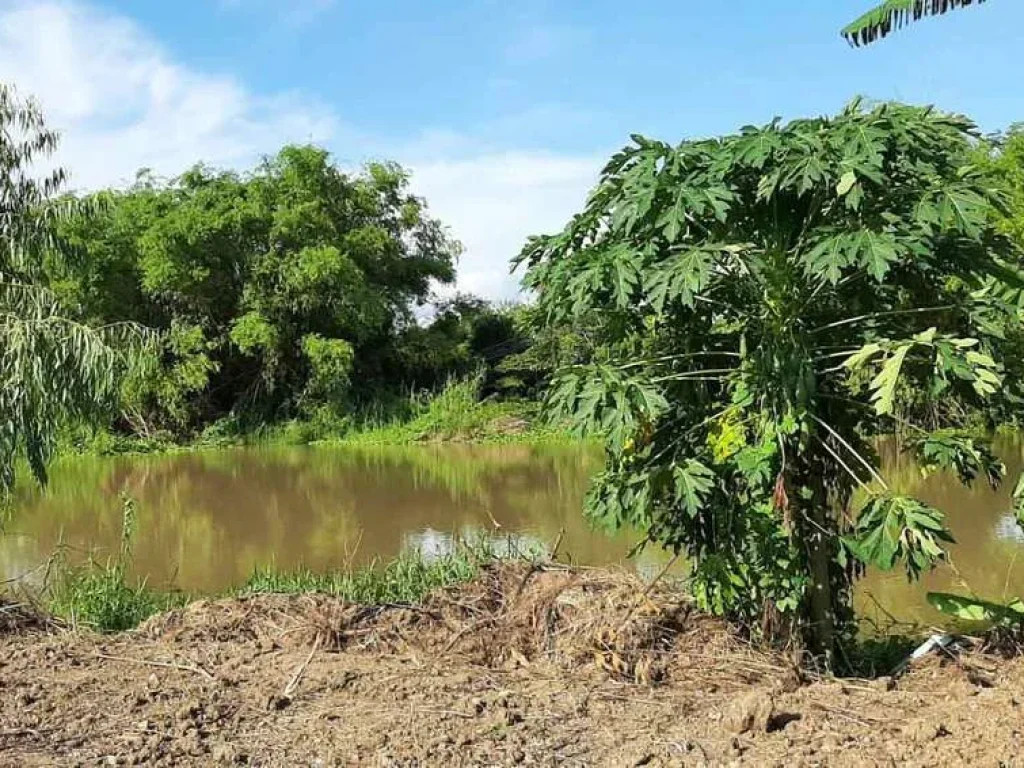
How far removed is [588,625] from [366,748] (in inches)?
48.0

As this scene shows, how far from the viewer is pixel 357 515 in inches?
453

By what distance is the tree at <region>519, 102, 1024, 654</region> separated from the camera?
3375mm

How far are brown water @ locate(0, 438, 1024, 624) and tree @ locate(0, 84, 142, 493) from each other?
1.54 meters

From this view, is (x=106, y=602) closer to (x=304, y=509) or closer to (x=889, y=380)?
(x=889, y=380)

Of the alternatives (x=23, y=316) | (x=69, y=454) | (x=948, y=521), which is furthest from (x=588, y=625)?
(x=69, y=454)

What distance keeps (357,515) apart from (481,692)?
829cm

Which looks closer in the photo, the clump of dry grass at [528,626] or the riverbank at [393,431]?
the clump of dry grass at [528,626]

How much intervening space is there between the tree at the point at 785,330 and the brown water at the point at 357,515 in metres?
1.49

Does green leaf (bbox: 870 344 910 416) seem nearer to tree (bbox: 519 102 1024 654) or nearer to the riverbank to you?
tree (bbox: 519 102 1024 654)

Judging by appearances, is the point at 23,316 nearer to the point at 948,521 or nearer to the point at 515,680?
the point at 515,680

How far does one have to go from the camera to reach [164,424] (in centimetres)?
2239

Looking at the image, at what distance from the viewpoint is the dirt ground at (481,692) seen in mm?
2879

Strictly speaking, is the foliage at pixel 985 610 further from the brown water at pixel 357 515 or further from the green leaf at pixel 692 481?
the green leaf at pixel 692 481

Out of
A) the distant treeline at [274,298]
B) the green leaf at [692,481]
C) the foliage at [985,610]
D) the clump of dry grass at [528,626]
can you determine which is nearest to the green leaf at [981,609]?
the foliage at [985,610]
